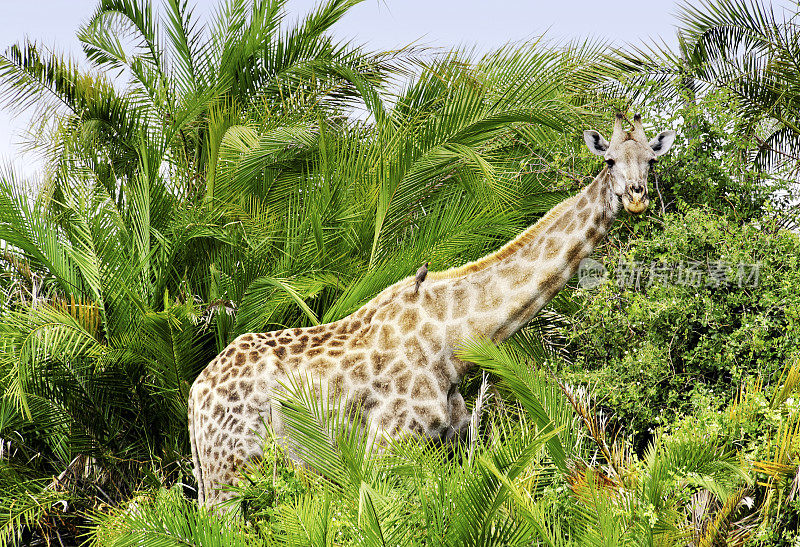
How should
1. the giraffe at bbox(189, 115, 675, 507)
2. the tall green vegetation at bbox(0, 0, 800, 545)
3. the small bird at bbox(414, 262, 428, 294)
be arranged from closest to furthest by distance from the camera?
1. the tall green vegetation at bbox(0, 0, 800, 545)
2. the giraffe at bbox(189, 115, 675, 507)
3. the small bird at bbox(414, 262, 428, 294)

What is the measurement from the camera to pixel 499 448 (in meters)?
3.91

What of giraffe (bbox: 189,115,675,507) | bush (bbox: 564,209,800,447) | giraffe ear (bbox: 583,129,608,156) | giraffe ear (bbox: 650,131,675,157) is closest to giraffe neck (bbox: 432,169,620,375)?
giraffe (bbox: 189,115,675,507)

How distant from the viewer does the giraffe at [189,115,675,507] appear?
561 cm

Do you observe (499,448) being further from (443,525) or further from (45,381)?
(45,381)

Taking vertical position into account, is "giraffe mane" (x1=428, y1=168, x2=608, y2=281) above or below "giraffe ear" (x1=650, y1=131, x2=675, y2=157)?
below

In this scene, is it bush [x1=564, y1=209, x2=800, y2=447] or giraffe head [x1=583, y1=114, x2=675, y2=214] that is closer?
giraffe head [x1=583, y1=114, x2=675, y2=214]

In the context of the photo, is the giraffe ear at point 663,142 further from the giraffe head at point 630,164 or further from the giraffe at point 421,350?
→ the giraffe head at point 630,164

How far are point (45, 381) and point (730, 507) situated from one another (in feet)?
18.2

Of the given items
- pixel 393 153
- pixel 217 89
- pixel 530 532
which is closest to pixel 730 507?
pixel 530 532

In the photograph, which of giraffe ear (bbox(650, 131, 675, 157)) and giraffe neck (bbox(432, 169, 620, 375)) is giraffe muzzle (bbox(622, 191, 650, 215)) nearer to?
giraffe neck (bbox(432, 169, 620, 375))

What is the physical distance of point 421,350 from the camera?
18.7 ft

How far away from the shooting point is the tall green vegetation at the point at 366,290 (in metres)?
4.67

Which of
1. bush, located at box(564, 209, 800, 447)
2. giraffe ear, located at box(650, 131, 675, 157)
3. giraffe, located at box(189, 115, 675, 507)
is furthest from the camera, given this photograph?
bush, located at box(564, 209, 800, 447)

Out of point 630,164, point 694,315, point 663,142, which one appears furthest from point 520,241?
point 694,315
